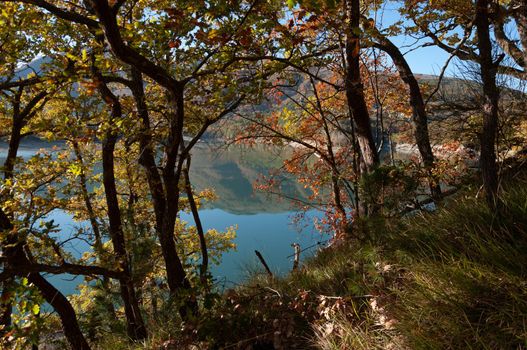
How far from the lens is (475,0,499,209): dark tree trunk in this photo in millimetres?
3043

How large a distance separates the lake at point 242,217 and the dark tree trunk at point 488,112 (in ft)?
10.3

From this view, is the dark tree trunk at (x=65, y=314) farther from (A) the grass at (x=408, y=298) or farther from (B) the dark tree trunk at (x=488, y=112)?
(B) the dark tree trunk at (x=488, y=112)

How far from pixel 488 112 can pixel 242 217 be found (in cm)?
5873

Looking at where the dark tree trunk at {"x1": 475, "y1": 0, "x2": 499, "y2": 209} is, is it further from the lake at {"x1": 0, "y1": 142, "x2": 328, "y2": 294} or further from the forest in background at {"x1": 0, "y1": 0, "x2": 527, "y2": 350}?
the lake at {"x1": 0, "y1": 142, "x2": 328, "y2": 294}

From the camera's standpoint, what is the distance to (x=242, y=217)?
6100 cm

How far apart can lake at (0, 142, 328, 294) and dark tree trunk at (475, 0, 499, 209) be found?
10.3 ft

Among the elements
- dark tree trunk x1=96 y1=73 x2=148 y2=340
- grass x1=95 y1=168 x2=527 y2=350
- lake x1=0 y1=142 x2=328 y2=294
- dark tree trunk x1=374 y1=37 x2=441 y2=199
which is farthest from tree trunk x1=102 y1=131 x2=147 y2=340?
dark tree trunk x1=374 y1=37 x2=441 y2=199

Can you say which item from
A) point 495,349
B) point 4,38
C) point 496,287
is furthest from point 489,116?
point 4,38

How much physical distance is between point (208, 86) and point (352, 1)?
2891mm

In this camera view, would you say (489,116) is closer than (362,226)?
Yes

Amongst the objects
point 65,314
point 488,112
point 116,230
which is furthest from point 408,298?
point 116,230

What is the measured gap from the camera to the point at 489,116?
3049mm

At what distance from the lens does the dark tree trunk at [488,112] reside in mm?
3043

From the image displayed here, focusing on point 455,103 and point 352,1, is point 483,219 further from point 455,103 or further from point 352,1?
point 352,1
